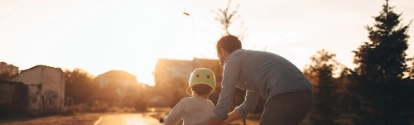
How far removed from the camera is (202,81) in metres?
4.01

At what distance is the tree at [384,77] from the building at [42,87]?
1118 inches

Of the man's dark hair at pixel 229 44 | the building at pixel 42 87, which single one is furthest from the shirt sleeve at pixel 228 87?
the building at pixel 42 87

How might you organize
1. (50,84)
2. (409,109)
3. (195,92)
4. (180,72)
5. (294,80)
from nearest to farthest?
(294,80) → (195,92) → (409,109) → (50,84) → (180,72)

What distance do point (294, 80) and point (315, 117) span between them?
97.4ft

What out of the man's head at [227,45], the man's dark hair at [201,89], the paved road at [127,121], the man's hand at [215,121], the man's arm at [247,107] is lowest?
the paved road at [127,121]

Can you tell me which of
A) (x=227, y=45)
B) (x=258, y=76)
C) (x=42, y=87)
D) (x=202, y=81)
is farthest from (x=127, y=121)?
(x=258, y=76)

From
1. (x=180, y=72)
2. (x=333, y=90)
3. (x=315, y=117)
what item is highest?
(x=180, y=72)

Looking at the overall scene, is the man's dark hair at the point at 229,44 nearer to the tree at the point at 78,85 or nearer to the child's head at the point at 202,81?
the child's head at the point at 202,81

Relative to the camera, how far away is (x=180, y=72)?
348ft

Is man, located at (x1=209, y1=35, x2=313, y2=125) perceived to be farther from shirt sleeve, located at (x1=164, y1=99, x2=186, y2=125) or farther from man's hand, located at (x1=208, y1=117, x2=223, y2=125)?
shirt sleeve, located at (x1=164, y1=99, x2=186, y2=125)

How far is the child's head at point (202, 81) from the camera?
158 inches

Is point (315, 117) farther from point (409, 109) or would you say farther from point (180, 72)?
point (180, 72)

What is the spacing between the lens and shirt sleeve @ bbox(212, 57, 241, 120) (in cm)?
335

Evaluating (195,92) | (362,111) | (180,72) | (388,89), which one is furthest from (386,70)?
(180,72)
